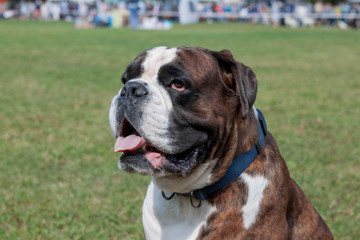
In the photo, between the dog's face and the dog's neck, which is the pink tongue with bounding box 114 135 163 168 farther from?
the dog's neck

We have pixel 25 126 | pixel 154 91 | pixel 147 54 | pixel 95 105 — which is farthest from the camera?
pixel 95 105

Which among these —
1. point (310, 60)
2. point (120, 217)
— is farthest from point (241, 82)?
point (310, 60)

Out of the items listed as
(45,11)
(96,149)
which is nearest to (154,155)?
(96,149)

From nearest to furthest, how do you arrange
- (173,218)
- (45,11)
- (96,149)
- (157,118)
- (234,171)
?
(157,118)
(234,171)
(173,218)
(96,149)
(45,11)

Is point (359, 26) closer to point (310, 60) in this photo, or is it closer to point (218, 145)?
point (310, 60)

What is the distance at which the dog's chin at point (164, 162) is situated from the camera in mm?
2764

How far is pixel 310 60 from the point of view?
53.1 feet

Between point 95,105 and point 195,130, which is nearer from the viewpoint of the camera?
point 195,130

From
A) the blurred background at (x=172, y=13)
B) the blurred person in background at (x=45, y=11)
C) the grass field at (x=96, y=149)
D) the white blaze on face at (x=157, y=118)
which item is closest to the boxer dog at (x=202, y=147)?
the white blaze on face at (x=157, y=118)

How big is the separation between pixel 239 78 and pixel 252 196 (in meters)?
0.67

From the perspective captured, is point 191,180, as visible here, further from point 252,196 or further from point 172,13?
point 172,13

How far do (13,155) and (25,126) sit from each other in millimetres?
1336

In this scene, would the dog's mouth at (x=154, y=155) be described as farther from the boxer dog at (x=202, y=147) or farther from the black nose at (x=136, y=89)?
the black nose at (x=136, y=89)

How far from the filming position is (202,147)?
9.31 ft
